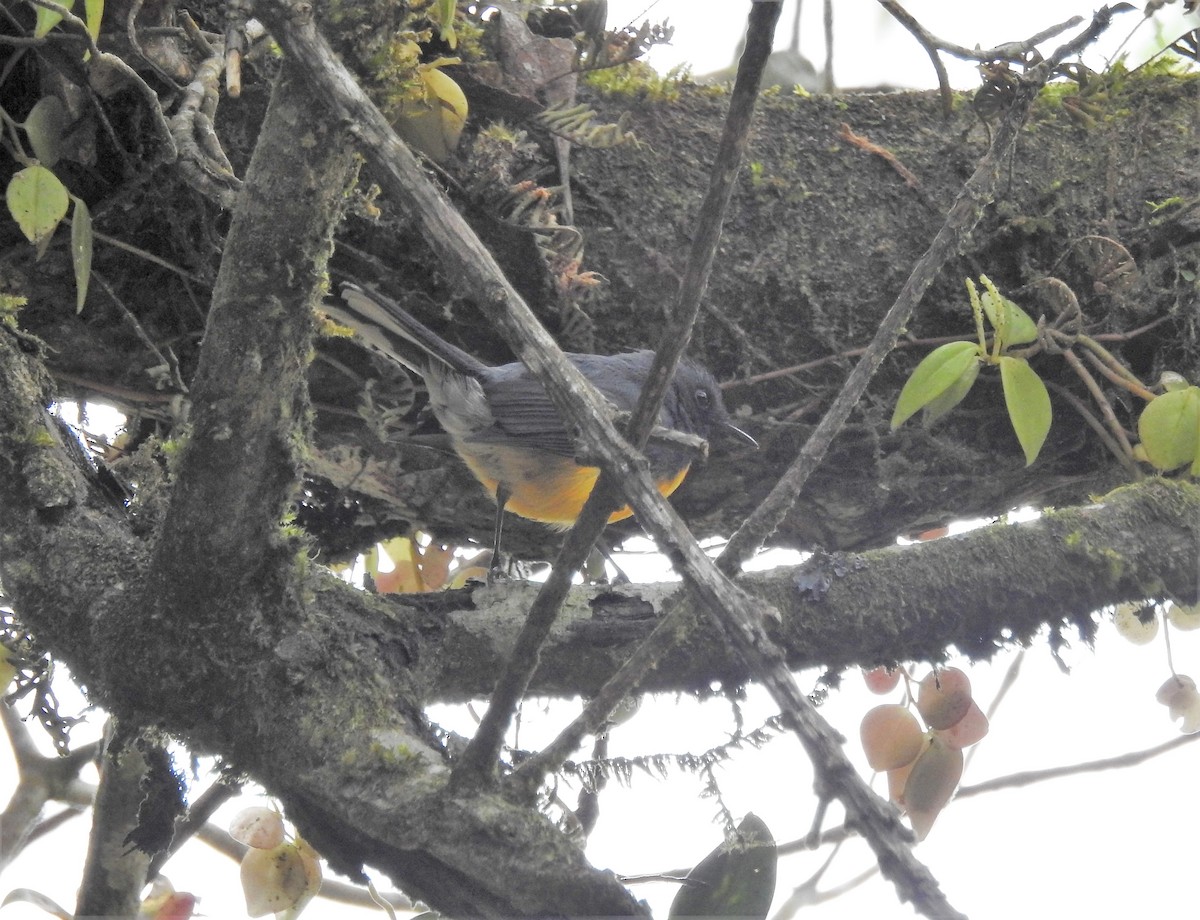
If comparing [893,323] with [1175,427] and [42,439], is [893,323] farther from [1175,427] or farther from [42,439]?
[42,439]

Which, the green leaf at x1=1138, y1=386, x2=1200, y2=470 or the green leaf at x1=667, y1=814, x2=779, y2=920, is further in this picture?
the green leaf at x1=1138, y1=386, x2=1200, y2=470

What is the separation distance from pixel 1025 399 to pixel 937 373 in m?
0.21

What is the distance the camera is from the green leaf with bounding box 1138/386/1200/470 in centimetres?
263

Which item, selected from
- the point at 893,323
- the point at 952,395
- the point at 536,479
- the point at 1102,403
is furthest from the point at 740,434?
the point at 893,323

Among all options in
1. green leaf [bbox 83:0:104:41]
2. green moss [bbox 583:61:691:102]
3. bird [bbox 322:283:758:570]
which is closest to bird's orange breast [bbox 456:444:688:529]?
bird [bbox 322:283:758:570]

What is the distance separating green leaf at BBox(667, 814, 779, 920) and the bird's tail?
5.04ft

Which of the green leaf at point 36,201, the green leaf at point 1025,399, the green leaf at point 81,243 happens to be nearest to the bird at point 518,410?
the green leaf at point 81,243

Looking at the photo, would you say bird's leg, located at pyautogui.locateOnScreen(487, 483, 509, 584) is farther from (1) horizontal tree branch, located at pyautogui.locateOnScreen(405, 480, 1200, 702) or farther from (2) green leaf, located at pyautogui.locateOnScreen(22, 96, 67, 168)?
(2) green leaf, located at pyautogui.locateOnScreen(22, 96, 67, 168)

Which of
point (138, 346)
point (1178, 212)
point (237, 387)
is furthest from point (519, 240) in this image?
point (1178, 212)

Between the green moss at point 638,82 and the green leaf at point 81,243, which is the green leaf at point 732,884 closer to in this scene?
the green leaf at point 81,243

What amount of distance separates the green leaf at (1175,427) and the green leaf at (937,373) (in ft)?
1.79

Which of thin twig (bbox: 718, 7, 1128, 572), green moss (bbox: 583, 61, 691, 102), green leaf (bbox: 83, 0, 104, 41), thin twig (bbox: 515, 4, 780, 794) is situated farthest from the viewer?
green moss (bbox: 583, 61, 691, 102)

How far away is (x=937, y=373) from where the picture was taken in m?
2.43

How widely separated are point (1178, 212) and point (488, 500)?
7.37 feet
